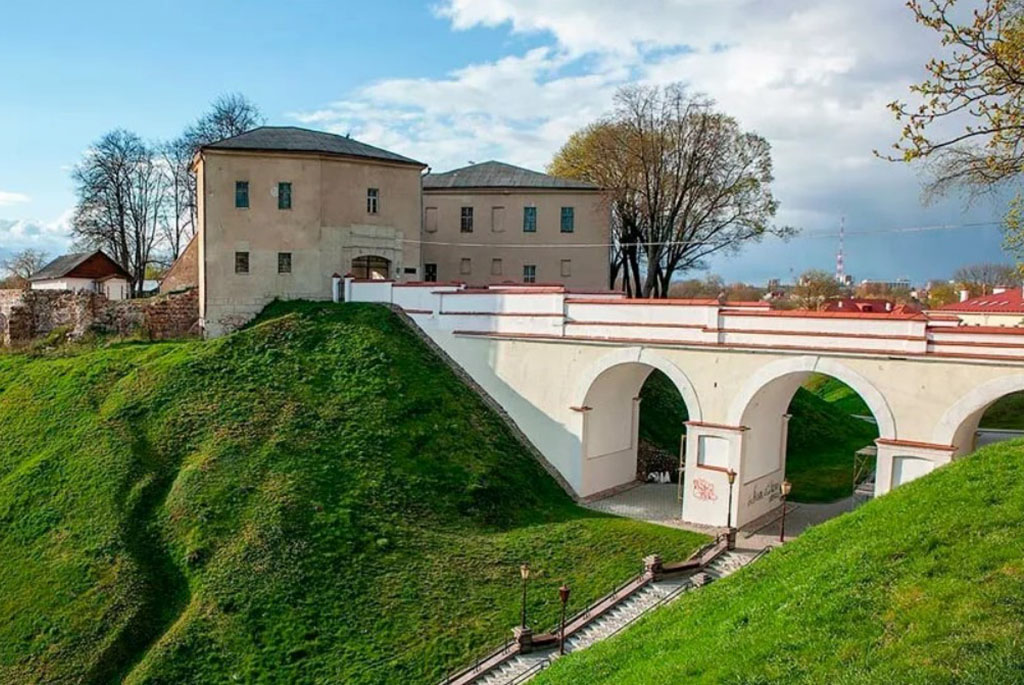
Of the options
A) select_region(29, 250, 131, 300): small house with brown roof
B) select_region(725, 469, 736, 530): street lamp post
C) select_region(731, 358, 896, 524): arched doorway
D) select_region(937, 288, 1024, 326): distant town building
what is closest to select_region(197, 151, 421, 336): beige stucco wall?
select_region(29, 250, 131, 300): small house with brown roof

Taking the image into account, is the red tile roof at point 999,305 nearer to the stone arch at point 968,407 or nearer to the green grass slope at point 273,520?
the stone arch at point 968,407

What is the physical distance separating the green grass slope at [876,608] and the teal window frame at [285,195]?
22229 millimetres

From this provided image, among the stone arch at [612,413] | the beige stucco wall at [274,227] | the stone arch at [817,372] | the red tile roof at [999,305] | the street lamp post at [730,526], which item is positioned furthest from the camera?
the red tile roof at [999,305]

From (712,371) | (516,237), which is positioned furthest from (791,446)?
(516,237)

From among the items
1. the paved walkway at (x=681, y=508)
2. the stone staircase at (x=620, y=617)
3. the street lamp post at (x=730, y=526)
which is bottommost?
the stone staircase at (x=620, y=617)

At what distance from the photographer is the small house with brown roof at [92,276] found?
130ft

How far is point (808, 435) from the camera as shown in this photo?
107 feet

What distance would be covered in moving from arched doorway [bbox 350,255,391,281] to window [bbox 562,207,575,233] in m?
8.59

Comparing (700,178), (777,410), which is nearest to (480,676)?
(777,410)

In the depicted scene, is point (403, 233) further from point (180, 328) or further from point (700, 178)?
point (700, 178)

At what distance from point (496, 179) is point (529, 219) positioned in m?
2.55

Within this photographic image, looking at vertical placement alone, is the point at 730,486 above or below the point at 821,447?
above

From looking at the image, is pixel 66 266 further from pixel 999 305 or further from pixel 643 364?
pixel 999 305

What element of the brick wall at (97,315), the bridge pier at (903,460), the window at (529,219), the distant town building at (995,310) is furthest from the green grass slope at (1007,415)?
the brick wall at (97,315)
